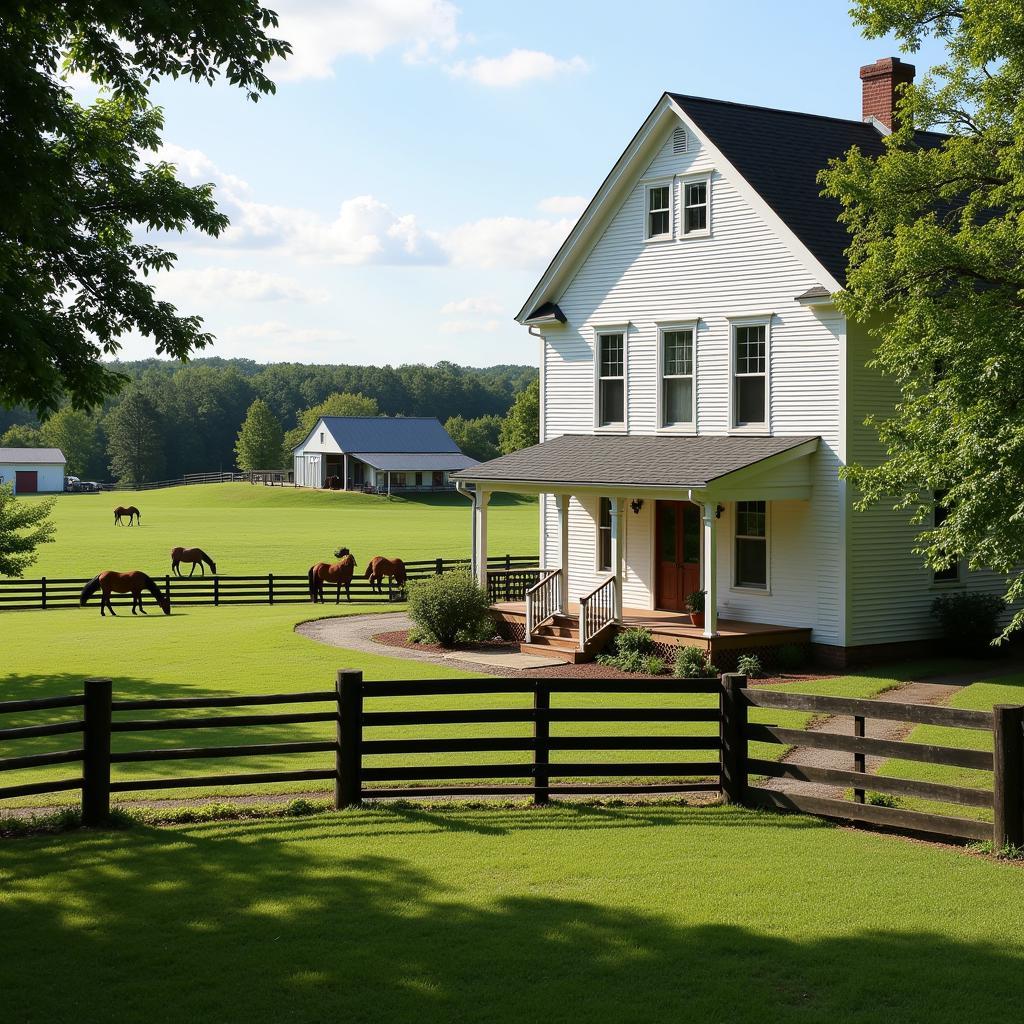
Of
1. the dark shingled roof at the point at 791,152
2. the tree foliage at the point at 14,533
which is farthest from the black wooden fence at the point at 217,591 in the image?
the dark shingled roof at the point at 791,152

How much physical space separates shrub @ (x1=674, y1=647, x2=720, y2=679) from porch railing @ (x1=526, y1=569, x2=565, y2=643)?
4.54 m

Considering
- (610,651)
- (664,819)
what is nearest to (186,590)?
(610,651)

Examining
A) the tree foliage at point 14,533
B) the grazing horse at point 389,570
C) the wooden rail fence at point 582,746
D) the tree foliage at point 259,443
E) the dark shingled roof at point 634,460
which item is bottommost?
the wooden rail fence at point 582,746

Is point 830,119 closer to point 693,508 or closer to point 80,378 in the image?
point 693,508

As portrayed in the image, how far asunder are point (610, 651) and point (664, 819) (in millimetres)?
14867

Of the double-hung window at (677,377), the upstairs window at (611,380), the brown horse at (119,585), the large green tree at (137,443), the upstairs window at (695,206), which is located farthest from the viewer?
the large green tree at (137,443)

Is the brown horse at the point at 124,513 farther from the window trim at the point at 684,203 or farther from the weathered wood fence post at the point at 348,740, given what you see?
the weathered wood fence post at the point at 348,740

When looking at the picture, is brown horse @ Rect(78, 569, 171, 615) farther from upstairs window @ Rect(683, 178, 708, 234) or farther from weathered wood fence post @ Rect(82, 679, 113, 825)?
weathered wood fence post @ Rect(82, 679, 113, 825)

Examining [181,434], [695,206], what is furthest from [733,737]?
[181,434]

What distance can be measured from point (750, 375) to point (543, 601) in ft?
22.8

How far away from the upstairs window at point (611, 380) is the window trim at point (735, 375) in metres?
3.33

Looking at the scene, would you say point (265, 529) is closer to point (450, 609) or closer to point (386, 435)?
point (386, 435)

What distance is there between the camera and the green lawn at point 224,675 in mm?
16562

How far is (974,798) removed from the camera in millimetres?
10414
